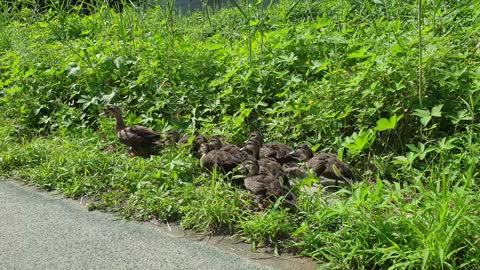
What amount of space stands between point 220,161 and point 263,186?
2.26 feet

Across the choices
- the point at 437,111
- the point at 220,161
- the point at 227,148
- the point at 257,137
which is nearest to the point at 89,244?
the point at 220,161

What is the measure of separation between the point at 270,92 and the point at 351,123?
1106mm

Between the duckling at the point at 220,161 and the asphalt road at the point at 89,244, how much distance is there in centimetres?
85

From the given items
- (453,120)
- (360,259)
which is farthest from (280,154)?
(360,259)

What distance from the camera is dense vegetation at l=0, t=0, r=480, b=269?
12.2 ft

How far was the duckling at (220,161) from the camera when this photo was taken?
494 cm

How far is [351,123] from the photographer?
5383 mm

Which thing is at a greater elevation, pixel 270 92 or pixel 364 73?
pixel 364 73

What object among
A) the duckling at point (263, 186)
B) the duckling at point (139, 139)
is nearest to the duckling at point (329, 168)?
the duckling at point (263, 186)

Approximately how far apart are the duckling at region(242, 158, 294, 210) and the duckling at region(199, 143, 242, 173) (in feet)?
1.07

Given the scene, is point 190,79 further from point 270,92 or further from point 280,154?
point 280,154

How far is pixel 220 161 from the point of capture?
4.96 metres

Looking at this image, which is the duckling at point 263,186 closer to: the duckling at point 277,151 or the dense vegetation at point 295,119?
the dense vegetation at point 295,119

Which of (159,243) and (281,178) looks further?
(281,178)
